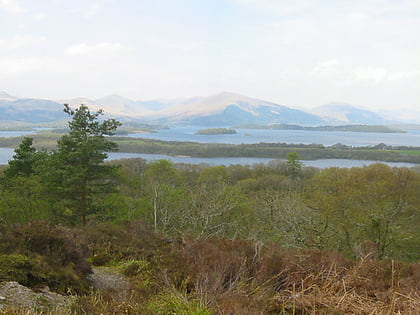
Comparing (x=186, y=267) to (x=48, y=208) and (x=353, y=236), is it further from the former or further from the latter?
(x=353, y=236)

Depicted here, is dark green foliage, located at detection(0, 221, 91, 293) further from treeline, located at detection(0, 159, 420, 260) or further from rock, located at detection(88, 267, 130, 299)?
treeline, located at detection(0, 159, 420, 260)

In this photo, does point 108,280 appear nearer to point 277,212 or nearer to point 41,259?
point 41,259

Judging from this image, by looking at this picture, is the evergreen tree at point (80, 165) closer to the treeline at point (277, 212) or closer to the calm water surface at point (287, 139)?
the treeline at point (277, 212)

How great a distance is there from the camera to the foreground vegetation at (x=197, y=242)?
4738 mm

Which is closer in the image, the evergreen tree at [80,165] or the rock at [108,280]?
the rock at [108,280]

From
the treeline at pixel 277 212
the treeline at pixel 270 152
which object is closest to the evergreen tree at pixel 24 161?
the treeline at pixel 277 212

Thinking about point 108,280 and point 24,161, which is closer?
point 108,280

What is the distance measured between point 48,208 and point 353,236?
1524cm

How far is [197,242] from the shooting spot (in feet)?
30.2

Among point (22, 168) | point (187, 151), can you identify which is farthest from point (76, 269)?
point (187, 151)

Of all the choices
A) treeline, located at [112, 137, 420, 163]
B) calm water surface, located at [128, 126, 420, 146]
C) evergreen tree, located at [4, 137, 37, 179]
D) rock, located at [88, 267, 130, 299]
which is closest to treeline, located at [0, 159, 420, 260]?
evergreen tree, located at [4, 137, 37, 179]

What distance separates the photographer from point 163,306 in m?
4.54

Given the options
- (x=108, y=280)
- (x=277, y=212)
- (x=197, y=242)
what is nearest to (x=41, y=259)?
(x=108, y=280)

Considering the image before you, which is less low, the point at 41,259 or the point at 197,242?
the point at 41,259
